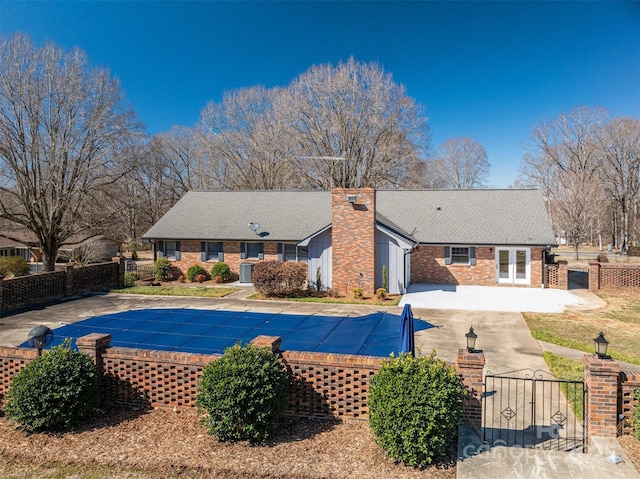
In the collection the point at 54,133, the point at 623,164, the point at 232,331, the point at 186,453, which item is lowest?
the point at 186,453

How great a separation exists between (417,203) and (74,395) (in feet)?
72.4

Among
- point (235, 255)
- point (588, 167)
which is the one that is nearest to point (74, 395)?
point (235, 255)

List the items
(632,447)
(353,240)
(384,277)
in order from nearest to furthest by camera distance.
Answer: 1. (632,447)
2. (353,240)
3. (384,277)

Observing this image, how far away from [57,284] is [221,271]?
7.77 meters

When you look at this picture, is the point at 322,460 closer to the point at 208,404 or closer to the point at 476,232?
the point at 208,404

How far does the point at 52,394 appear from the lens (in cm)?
624

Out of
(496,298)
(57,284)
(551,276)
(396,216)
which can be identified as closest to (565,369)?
(496,298)

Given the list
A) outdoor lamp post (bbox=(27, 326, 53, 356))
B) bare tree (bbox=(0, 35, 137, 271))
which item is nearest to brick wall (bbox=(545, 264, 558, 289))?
outdoor lamp post (bbox=(27, 326, 53, 356))

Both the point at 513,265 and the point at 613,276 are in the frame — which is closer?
the point at 613,276

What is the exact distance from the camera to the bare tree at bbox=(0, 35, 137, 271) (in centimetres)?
2041

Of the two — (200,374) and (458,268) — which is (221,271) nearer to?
(458,268)

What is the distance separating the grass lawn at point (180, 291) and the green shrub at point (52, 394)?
1230cm

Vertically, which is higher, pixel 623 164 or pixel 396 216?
pixel 623 164

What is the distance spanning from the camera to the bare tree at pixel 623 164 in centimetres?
4484
